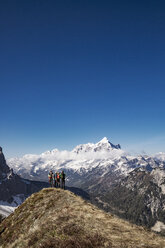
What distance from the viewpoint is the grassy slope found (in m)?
14.1

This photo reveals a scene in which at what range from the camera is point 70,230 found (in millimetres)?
16188

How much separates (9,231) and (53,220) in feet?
24.7

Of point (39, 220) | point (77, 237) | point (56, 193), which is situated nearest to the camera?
point (77, 237)

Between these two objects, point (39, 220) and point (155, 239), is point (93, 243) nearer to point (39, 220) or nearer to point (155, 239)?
point (155, 239)

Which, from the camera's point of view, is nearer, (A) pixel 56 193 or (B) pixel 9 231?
(B) pixel 9 231

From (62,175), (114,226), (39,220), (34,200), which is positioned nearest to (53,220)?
(39,220)

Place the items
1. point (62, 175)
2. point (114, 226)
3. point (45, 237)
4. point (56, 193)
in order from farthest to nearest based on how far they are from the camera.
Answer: point (62, 175), point (56, 193), point (114, 226), point (45, 237)

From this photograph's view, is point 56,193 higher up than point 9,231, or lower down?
higher up

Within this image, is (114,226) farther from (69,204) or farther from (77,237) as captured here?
(69,204)

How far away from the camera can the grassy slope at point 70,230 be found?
46.2 ft

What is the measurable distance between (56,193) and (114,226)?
41.8ft

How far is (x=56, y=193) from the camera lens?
91.2 feet

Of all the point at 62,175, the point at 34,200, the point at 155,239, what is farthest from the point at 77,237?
the point at 62,175

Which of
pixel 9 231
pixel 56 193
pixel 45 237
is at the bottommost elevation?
pixel 9 231
